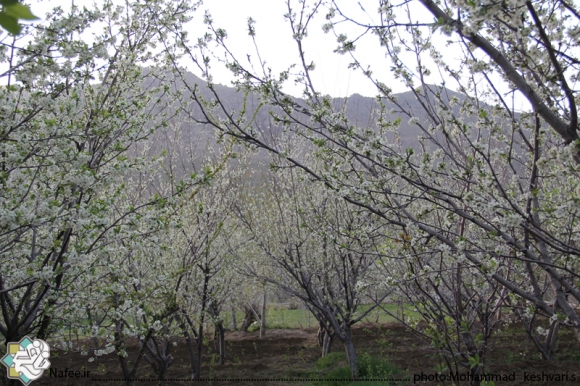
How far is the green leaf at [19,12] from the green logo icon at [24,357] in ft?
13.4

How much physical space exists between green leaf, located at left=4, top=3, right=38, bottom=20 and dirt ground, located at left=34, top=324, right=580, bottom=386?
5662 millimetres

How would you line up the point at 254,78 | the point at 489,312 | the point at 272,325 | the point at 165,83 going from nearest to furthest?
1. the point at 254,78
2. the point at 489,312
3. the point at 165,83
4. the point at 272,325

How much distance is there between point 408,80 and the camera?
9.89ft

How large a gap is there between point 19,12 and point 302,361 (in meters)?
10.7

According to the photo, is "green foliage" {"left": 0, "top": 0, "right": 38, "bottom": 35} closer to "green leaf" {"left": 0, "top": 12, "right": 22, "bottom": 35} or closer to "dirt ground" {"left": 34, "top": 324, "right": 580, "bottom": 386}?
"green leaf" {"left": 0, "top": 12, "right": 22, "bottom": 35}

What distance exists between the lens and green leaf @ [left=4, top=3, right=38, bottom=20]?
506mm

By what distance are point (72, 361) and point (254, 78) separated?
10476 millimetres

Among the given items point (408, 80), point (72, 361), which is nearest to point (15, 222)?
point (408, 80)

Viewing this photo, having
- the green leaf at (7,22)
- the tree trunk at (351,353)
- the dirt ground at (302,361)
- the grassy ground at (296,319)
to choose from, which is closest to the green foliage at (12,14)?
the green leaf at (7,22)

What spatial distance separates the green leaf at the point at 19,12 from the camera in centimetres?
51

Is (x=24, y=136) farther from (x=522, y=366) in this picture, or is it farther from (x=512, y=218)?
(x=522, y=366)

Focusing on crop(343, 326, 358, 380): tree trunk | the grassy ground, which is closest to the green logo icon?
crop(343, 326, 358, 380): tree trunk

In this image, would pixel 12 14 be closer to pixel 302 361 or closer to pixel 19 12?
pixel 19 12

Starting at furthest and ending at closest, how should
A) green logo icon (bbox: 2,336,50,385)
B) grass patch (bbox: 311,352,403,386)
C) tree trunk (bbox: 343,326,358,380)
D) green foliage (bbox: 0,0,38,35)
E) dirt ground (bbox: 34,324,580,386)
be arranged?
dirt ground (bbox: 34,324,580,386)
grass patch (bbox: 311,352,403,386)
tree trunk (bbox: 343,326,358,380)
green logo icon (bbox: 2,336,50,385)
green foliage (bbox: 0,0,38,35)
